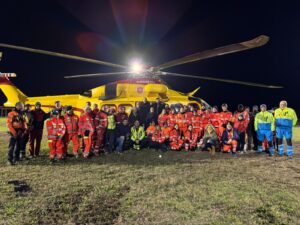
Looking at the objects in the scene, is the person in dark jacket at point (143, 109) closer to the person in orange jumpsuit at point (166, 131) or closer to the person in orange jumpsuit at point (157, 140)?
the person in orange jumpsuit at point (157, 140)

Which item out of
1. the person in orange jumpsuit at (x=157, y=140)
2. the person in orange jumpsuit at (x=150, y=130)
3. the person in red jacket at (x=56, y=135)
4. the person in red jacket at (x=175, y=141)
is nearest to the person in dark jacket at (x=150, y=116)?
the person in orange jumpsuit at (x=150, y=130)

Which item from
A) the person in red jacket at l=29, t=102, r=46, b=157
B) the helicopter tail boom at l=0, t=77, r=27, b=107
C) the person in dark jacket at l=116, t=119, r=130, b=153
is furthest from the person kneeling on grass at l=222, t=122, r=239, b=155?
the helicopter tail boom at l=0, t=77, r=27, b=107

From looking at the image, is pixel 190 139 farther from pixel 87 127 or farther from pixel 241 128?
pixel 87 127

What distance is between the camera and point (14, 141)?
6816mm

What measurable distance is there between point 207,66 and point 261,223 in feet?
132

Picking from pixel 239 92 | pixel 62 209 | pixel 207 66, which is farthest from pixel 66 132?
pixel 239 92

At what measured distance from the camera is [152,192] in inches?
183

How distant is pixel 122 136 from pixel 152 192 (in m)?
4.52

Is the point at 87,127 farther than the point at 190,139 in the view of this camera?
No

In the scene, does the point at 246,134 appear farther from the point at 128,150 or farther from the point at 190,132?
the point at 128,150

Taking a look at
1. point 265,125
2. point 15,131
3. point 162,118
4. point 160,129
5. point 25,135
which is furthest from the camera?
point 162,118

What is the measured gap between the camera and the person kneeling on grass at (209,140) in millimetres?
8930

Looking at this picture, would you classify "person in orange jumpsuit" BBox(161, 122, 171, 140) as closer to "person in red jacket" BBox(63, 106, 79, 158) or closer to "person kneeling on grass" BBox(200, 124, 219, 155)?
"person kneeling on grass" BBox(200, 124, 219, 155)

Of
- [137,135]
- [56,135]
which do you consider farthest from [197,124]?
[56,135]
